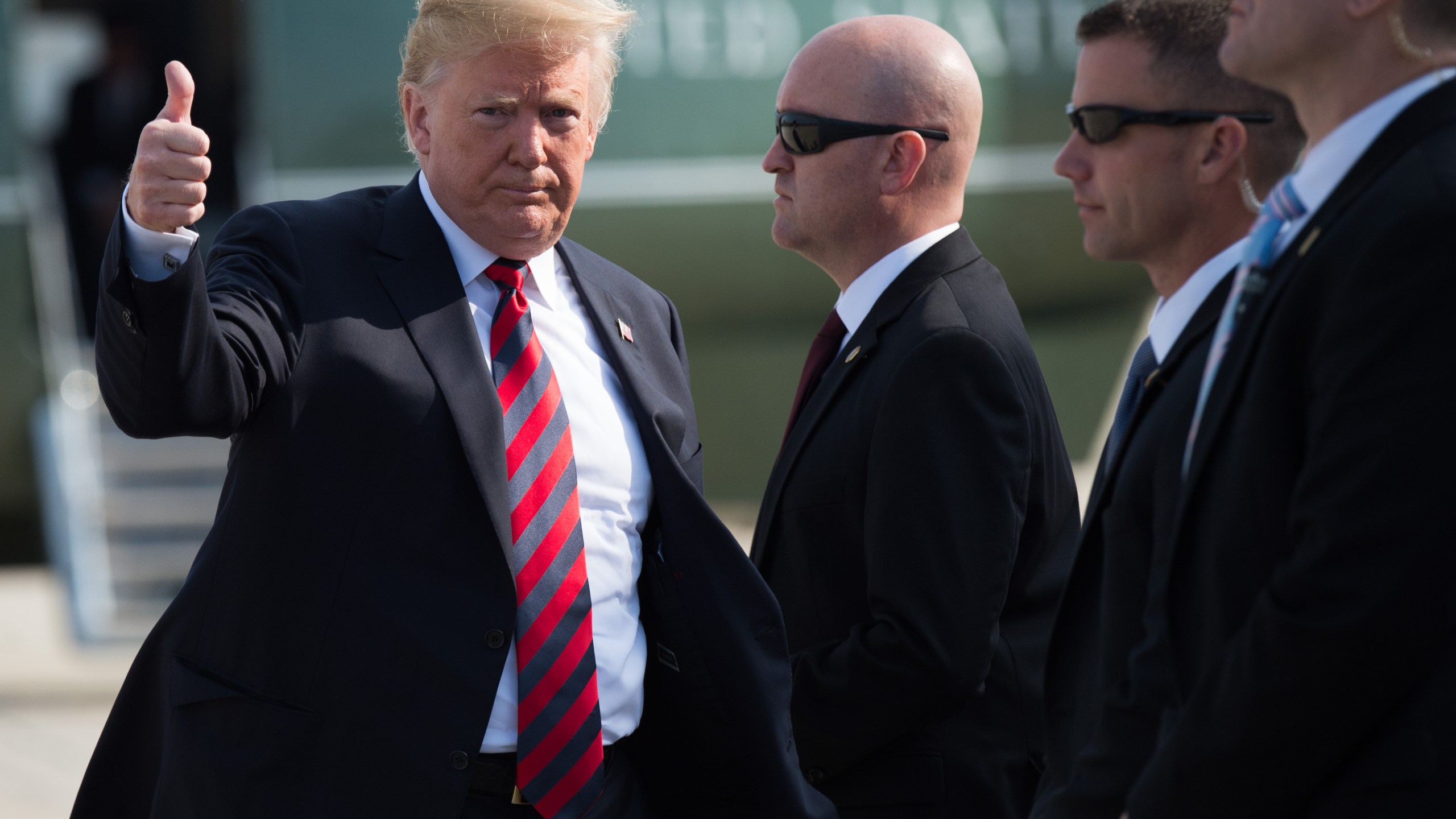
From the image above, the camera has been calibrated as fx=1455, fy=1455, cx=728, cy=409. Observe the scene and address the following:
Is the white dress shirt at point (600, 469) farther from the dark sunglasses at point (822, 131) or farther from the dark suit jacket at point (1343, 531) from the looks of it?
the dark suit jacket at point (1343, 531)

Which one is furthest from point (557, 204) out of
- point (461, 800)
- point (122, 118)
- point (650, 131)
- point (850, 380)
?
point (122, 118)

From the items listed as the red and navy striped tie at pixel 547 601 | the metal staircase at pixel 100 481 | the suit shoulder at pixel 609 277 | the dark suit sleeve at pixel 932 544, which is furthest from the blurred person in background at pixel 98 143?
the dark suit sleeve at pixel 932 544

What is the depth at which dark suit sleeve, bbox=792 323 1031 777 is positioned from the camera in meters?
2.11

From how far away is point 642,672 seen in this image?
2.14 metres

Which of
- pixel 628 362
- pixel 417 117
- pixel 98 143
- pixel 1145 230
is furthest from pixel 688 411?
pixel 98 143

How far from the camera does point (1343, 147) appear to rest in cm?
137

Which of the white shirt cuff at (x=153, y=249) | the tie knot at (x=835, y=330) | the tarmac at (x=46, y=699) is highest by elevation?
the white shirt cuff at (x=153, y=249)

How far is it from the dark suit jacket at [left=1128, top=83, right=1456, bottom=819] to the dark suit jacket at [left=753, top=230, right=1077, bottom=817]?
2.51 ft

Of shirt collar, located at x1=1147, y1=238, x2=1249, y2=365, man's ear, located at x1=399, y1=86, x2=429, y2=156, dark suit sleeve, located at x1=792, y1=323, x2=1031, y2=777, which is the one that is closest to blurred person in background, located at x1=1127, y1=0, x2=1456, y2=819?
shirt collar, located at x1=1147, y1=238, x2=1249, y2=365

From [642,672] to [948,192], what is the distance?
38.0 inches

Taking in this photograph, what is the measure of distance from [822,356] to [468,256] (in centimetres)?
68

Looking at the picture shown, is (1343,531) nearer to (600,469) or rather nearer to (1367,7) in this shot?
(1367,7)

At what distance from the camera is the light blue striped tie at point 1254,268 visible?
141 cm

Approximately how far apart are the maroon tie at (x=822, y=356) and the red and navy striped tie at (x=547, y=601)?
562 mm
